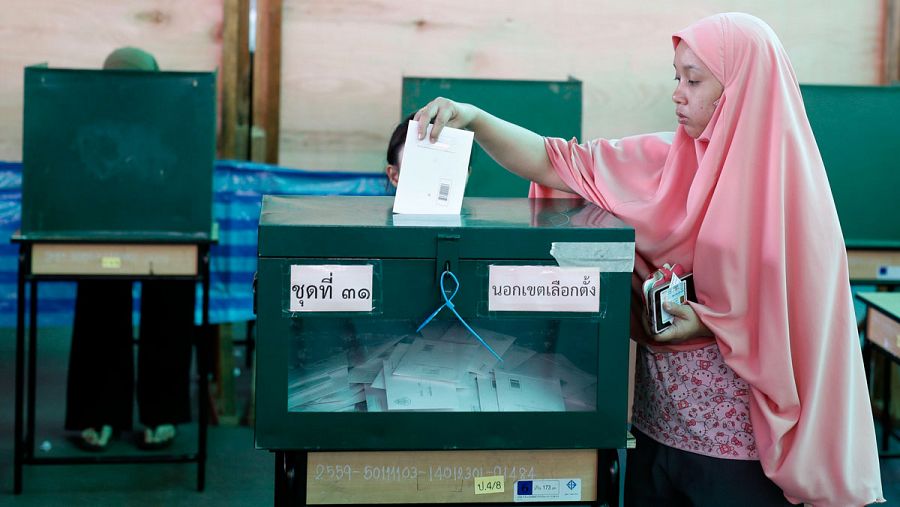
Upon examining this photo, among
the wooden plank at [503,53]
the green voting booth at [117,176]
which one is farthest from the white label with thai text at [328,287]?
the wooden plank at [503,53]

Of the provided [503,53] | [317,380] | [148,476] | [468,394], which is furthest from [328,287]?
[503,53]

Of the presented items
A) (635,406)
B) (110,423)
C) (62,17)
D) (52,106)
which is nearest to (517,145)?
(635,406)

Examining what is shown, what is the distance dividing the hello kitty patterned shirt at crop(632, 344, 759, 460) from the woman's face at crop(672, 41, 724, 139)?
14.2 inches

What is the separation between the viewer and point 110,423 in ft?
12.6

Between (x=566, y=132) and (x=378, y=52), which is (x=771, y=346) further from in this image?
(x=378, y=52)

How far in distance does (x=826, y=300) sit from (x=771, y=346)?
11 centimetres

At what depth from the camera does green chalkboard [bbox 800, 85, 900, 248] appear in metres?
4.08

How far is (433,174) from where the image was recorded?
1567 millimetres

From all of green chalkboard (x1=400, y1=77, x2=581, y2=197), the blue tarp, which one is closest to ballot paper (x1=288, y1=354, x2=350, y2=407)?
green chalkboard (x1=400, y1=77, x2=581, y2=197)

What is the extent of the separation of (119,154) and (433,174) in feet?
7.19

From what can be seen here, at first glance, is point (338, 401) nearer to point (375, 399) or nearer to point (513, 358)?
point (375, 399)

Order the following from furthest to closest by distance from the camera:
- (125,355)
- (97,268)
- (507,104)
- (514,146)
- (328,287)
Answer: (507,104), (125,355), (97,268), (514,146), (328,287)

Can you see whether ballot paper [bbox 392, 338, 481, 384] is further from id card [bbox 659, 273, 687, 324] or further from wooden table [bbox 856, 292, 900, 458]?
wooden table [bbox 856, 292, 900, 458]

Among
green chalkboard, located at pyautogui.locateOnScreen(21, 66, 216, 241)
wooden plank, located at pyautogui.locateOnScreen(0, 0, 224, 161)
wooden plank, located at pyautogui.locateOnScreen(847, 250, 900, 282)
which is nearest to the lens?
green chalkboard, located at pyautogui.locateOnScreen(21, 66, 216, 241)
